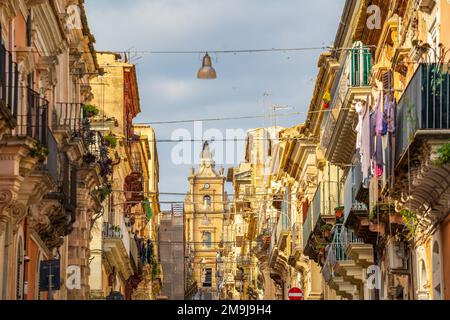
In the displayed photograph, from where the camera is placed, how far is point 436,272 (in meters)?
25.1

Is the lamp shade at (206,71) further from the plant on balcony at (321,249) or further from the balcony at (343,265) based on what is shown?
the plant on balcony at (321,249)

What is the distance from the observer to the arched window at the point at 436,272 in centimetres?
2477

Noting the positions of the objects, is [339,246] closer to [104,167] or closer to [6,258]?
[104,167]

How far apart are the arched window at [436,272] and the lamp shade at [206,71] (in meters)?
6.19

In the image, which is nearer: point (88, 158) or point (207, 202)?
point (88, 158)

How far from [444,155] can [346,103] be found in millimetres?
12184

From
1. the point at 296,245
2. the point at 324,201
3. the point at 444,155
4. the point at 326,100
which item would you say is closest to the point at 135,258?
the point at 296,245

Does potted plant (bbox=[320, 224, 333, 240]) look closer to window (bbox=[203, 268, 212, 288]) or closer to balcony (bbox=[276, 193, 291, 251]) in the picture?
balcony (bbox=[276, 193, 291, 251])

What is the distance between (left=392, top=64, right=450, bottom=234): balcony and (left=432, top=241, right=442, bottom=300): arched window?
1.65 ft

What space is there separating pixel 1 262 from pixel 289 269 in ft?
110

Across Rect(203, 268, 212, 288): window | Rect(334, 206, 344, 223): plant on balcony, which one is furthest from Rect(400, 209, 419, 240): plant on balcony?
Rect(203, 268, 212, 288): window

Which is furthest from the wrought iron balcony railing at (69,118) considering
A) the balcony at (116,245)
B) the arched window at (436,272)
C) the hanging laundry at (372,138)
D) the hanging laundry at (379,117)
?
the balcony at (116,245)

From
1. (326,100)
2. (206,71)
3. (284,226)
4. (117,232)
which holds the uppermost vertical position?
(326,100)

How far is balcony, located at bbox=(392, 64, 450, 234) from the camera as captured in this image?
2103 cm
